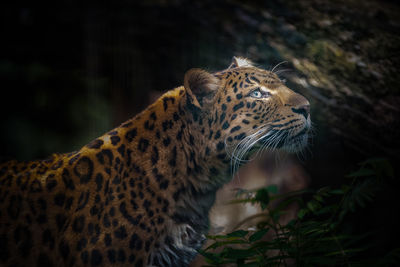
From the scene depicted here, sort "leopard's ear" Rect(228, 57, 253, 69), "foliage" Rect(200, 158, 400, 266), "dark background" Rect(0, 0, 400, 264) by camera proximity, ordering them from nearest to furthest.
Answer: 1. "foliage" Rect(200, 158, 400, 266)
2. "dark background" Rect(0, 0, 400, 264)
3. "leopard's ear" Rect(228, 57, 253, 69)

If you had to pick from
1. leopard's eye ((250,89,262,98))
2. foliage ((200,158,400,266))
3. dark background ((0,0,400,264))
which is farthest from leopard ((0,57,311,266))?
foliage ((200,158,400,266))

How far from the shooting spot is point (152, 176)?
206 cm

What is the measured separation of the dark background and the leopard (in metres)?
0.17

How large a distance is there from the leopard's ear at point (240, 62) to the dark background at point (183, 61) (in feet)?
0.15

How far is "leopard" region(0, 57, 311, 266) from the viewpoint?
1.89m

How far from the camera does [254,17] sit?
245 centimetres

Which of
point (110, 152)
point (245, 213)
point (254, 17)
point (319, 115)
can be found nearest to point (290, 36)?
point (254, 17)

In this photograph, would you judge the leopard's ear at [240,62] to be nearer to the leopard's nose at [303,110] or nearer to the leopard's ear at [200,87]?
the leopard's ear at [200,87]

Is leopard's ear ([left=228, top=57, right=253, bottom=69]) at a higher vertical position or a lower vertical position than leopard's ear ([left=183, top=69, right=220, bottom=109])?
higher

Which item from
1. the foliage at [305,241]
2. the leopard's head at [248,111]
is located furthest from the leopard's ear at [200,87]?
the foliage at [305,241]

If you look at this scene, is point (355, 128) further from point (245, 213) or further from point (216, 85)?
point (216, 85)

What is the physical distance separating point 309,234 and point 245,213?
474 millimetres

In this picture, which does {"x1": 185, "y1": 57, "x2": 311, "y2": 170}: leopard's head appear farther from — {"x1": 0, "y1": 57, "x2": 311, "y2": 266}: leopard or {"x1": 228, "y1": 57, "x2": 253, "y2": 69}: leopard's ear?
{"x1": 228, "y1": 57, "x2": 253, "y2": 69}: leopard's ear

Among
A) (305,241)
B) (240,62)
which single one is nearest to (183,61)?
(240,62)
